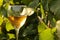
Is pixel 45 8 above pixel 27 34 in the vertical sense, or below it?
above

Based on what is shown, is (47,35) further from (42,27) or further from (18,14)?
(18,14)

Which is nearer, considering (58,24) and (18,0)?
(58,24)

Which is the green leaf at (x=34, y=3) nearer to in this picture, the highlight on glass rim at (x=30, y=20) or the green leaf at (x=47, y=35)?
the highlight on glass rim at (x=30, y=20)

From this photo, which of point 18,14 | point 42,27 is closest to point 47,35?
point 42,27

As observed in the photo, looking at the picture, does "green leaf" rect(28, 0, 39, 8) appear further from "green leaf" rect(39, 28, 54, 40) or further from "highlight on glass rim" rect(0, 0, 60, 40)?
"green leaf" rect(39, 28, 54, 40)

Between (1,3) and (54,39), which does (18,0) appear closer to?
(1,3)

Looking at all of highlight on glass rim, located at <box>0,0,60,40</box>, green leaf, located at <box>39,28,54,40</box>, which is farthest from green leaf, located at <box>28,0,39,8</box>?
green leaf, located at <box>39,28,54,40</box>

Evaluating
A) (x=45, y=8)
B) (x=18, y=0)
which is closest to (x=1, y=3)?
(x=18, y=0)
